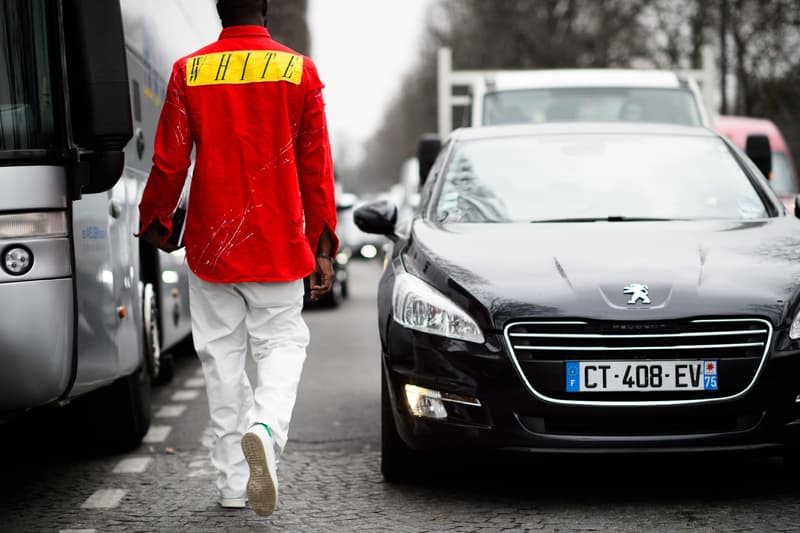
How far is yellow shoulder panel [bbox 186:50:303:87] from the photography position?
4.99m

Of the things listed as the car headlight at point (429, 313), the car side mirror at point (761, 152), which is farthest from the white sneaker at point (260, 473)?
the car side mirror at point (761, 152)

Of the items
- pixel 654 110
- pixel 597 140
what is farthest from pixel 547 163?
pixel 654 110

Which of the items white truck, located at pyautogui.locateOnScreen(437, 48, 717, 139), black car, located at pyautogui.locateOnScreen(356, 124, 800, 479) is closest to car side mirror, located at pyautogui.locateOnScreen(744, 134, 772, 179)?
white truck, located at pyautogui.locateOnScreen(437, 48, 717, 139)

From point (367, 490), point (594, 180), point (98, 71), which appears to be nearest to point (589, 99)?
point (594, 180)

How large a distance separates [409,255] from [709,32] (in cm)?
2786

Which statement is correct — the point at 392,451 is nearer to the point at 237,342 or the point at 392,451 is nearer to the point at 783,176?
the point at 237,342

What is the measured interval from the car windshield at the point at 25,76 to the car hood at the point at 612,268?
5.35 ft

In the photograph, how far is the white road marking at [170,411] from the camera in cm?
827

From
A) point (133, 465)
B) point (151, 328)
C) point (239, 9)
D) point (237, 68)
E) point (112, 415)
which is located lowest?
point (133, 465)

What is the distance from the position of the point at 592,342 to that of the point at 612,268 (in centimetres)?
42

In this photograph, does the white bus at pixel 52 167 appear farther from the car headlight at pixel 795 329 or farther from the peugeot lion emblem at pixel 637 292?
the car headlight at pixel 795 329

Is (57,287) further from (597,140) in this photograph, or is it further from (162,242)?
(597,140)

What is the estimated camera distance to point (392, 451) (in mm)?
5762

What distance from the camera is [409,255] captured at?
5922mm
